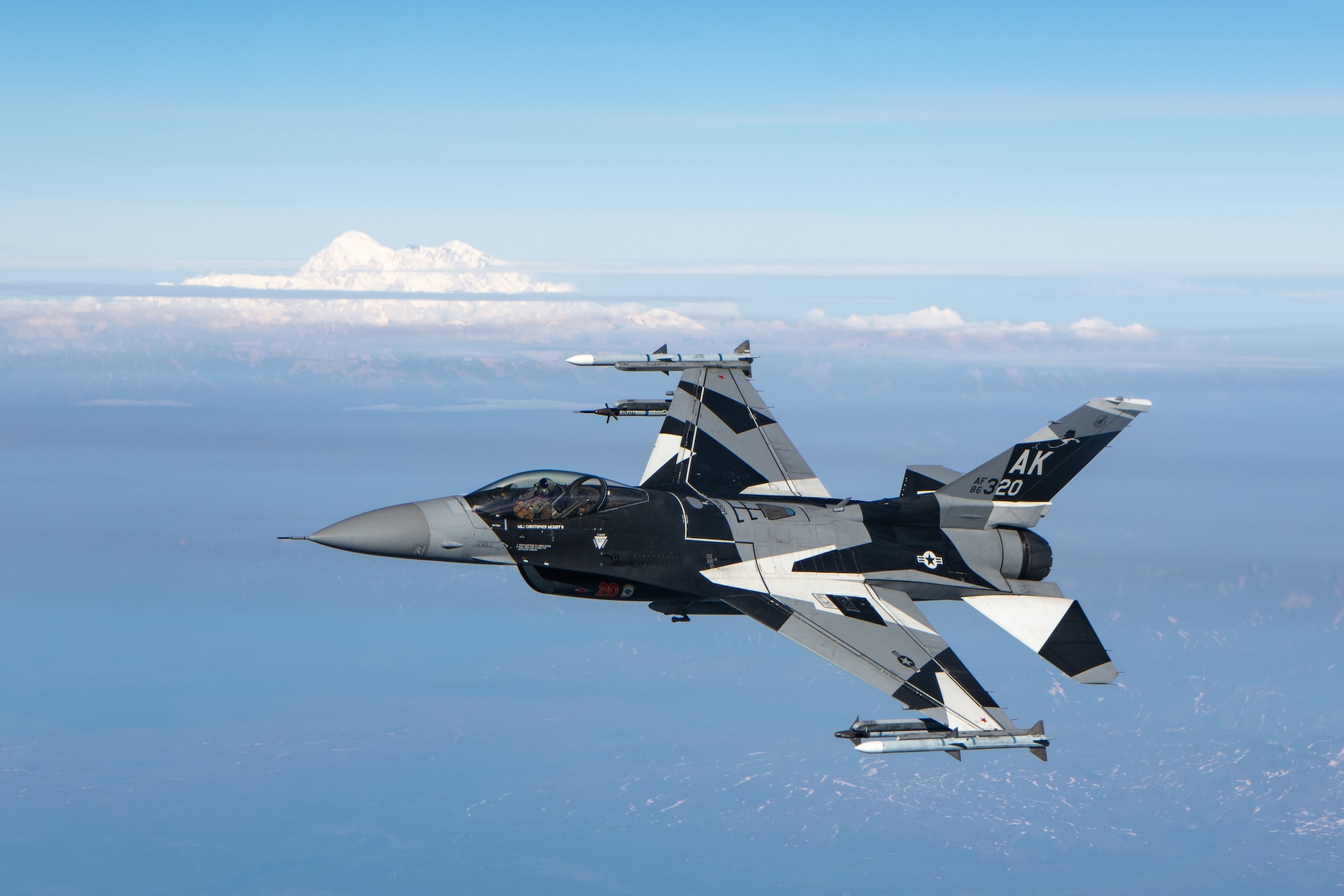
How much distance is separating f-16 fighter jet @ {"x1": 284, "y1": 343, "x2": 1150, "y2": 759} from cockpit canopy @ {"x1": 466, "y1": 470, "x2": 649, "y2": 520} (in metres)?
0.04

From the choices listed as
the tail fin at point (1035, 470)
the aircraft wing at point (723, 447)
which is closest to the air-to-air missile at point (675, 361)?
the aircraft wing at point (723, 447)

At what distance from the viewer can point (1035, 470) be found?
1313 inches

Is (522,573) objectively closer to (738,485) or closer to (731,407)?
(738,485)

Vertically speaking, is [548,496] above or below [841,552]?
above

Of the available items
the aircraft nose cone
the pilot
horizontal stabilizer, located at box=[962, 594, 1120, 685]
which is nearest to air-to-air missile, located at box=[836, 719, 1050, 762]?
horizontal stabilizer, located at box=[962, 594, 1120, 685]

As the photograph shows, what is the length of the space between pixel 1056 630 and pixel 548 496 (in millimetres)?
15892

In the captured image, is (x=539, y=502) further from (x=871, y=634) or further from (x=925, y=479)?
(x=925, y=479)

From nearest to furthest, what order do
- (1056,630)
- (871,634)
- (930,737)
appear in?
(930,737) < (871,634) < (1056,630)

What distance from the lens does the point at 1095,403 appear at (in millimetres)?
33844

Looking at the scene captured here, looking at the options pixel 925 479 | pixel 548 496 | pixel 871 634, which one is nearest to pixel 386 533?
pixel 548 496

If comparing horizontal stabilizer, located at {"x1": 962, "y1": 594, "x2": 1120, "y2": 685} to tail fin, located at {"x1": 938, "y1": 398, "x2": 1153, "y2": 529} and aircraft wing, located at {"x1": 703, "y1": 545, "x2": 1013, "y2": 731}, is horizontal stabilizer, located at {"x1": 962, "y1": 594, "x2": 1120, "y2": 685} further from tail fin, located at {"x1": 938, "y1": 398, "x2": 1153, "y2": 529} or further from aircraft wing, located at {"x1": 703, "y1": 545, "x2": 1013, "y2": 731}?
tail fin, located at {"x1": 938, "y1": 398, "x2": 1153, "y2": 529}

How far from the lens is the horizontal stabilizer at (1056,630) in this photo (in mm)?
28969

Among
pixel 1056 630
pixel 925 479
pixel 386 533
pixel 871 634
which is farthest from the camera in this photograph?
pixel 925 479

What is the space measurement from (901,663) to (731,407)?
13.5m
